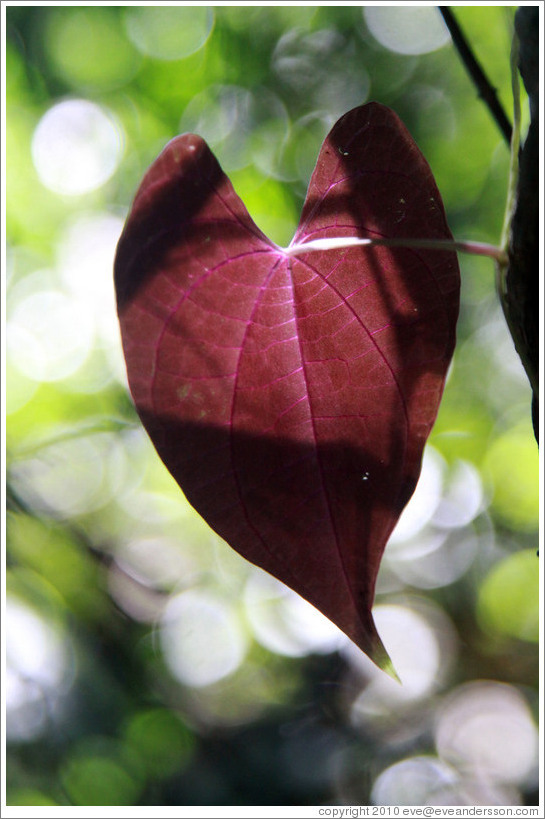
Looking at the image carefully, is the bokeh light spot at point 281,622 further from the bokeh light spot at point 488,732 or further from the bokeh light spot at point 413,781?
the bokeh light spot at point 488,732

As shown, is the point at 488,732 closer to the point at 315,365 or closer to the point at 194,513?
the point at 194,513

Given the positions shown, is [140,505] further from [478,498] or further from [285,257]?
[285,257]

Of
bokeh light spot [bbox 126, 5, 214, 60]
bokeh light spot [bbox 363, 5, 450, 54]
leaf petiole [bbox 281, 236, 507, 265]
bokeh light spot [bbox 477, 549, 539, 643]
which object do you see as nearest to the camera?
leaf petiole [bbox 281, 236, 507, 265]

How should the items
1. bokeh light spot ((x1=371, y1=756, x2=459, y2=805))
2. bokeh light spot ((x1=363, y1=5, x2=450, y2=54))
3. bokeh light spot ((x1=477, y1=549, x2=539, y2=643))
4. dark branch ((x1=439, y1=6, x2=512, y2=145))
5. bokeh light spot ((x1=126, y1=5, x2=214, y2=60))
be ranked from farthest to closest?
bokeh light spot ((x1=477, y1=549, x2=539, y2=643)), bokeh light spot ((x1=371, y1=756, x2=459, y2=805)), bokeh light spot ((x1=363, y1=5, x2=450, y2=54)), bokeh light spot ((x1=126, y1=5, x2=214, y2=60)), dark branch ((x1=439, y1=6, x2=512, y2=145))

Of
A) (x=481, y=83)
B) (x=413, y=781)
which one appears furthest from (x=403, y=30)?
(x=413, y=781)

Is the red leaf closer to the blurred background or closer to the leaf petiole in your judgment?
the leaf petiole

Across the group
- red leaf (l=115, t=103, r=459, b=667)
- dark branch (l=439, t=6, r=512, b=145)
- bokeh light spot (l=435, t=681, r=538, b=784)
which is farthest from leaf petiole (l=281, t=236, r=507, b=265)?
bokeh light spot (l=435, t=681, r=538, b=784)
